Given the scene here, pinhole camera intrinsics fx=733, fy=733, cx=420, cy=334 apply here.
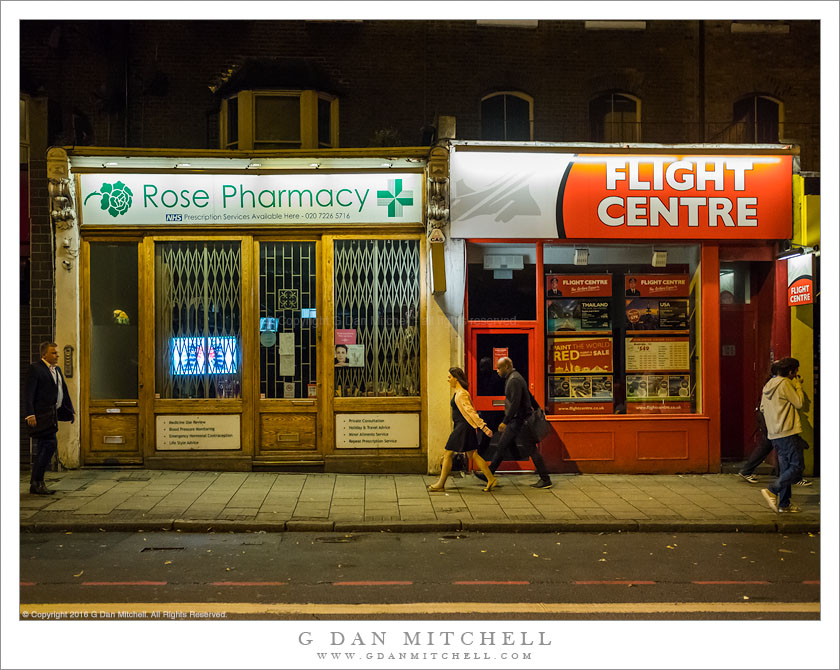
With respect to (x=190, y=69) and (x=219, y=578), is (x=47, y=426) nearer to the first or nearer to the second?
(x=219, y=578)

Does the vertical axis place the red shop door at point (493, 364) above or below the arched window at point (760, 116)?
below

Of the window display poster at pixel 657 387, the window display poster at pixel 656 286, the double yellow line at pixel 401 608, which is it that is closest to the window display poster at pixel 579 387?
the window display poster at pixel 657 387

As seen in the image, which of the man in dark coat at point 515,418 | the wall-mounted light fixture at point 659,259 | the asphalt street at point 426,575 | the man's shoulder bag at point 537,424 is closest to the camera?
the asphalt street at point 426,575

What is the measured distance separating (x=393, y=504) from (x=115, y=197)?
254 inches

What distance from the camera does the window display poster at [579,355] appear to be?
1170 cm

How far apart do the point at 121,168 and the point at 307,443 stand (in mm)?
5078

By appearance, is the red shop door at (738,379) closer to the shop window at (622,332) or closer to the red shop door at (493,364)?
the shop window at (622,332)

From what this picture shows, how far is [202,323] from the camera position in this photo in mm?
11531

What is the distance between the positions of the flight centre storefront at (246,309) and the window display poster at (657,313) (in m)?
3.36

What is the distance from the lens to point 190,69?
12.4 m

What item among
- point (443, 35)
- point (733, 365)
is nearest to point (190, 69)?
point (443, 35)

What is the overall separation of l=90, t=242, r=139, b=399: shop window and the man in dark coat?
580 cm

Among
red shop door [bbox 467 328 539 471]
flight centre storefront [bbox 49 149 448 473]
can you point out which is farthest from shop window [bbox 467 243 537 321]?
flight centre storefront [bbox 49 149 448 473]

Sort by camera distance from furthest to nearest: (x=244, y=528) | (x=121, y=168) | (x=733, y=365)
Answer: (x=733, y=365), (x=121, y=168), (x=244, y=528)
